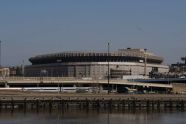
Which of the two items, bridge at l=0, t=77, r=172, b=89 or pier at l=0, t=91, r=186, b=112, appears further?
bridge at l=0, t=77, r=172, b=89

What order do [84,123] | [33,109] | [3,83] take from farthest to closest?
[3,83], [33,109], [84,123]

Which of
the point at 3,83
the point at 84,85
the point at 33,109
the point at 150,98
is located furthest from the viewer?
the point at 84,85

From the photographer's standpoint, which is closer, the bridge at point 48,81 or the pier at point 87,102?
the pier at point 87,102

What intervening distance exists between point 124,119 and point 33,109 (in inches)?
1155

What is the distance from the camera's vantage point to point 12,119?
80.9 metres

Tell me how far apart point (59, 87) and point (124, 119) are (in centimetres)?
8159

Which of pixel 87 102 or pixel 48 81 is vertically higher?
pixel 48 81

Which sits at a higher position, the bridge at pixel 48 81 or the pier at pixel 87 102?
the bridge at pixel 48 81

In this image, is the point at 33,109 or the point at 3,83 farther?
the point at 3,83

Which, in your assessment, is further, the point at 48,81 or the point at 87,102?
the point at 48,81

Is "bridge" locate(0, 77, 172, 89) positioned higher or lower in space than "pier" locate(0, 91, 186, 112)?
higher

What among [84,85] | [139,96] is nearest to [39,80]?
[84,85]

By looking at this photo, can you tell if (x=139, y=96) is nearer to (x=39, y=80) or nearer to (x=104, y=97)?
(x=104, y=97)

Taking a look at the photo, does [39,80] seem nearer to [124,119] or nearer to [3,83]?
[3,83]
